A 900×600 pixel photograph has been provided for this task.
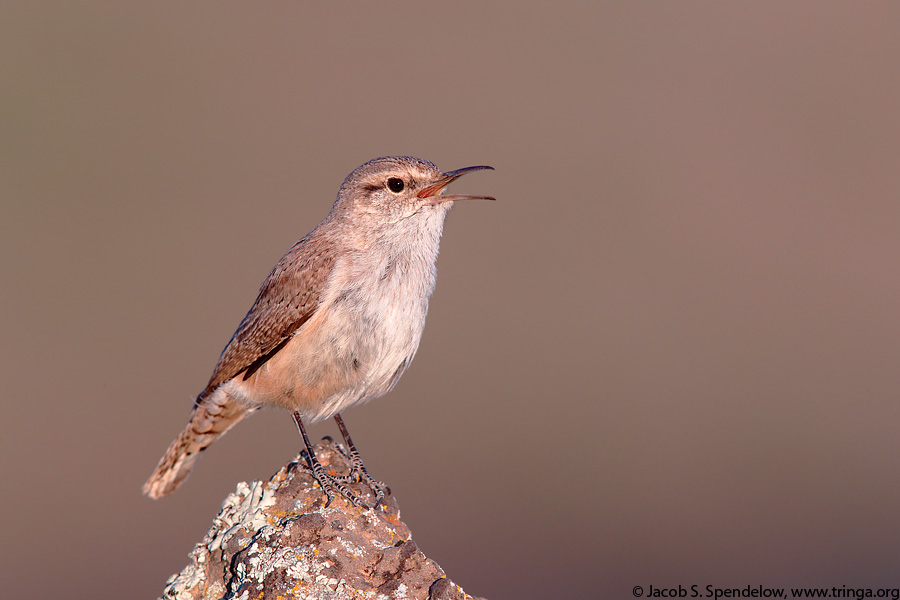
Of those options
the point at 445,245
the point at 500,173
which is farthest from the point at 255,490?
the point at 500,173

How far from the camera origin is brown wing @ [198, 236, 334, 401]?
5.65 metres

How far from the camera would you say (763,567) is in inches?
429

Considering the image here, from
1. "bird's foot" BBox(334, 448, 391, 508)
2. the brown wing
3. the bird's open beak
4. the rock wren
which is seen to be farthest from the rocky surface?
the bird's open beak

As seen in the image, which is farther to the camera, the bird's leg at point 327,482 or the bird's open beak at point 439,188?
the bird's open beak at point 439,188

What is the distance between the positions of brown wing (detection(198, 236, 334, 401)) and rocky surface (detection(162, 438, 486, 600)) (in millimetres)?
1094

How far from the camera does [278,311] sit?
576 cm

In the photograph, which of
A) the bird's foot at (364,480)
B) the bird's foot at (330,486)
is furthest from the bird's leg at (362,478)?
the bird's foot at (330,486)

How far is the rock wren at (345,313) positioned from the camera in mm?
5473

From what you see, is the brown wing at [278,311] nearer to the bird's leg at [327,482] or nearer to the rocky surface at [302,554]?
the bird's leg at [327,482]

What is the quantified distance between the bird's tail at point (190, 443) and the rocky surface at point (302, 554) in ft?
4.16

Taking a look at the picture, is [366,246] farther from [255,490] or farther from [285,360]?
[255,490]

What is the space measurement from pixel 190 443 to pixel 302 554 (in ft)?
7.89

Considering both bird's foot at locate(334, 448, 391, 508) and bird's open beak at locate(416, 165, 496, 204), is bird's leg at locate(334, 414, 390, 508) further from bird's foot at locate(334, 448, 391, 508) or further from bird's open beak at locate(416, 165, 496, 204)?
bird's open beak at locate(416, 165, 496, 204)

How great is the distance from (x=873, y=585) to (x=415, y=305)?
7635mm
